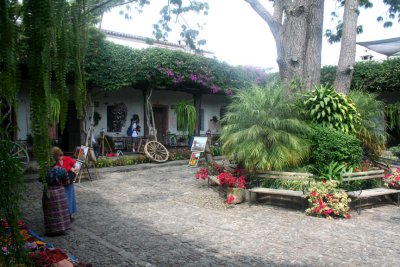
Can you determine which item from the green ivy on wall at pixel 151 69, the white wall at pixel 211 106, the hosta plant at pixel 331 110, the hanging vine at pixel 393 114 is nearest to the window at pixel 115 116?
the green ivy on wall at pixel 151 69

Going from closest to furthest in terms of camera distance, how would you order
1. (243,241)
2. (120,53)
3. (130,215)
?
1. (243,241)
2. (130,215)
3. (120,53)

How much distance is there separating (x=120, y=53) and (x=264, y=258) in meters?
10.9

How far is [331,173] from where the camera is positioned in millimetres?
7957

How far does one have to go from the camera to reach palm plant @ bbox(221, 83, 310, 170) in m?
7.78

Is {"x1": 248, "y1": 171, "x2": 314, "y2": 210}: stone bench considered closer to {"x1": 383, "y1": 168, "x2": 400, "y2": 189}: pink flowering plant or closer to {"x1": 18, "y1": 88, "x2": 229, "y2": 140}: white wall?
{"x1": 383, "y1": 168, "x2": 400, "y2": 189}: pink flowering plant

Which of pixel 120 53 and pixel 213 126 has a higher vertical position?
pixel 120 53

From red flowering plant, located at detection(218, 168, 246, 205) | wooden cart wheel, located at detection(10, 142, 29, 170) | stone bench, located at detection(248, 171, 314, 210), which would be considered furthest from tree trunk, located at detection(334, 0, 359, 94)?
wooden cart wheel, located at detection(10, 142, 29, 170)

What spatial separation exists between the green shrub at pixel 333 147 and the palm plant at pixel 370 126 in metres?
1.11

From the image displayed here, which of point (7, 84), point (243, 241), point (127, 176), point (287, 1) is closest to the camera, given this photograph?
point (7, 84)

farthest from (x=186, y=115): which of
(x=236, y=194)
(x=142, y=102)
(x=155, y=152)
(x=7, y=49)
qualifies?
(x=7, y=49)

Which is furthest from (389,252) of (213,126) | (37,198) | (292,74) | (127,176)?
(213,126)

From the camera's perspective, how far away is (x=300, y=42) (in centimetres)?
958

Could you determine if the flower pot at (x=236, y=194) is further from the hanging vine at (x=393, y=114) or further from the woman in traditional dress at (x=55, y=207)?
the hanging vine at (x=393, y=114)

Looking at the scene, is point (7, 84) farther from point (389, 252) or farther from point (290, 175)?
point (290, 175)
